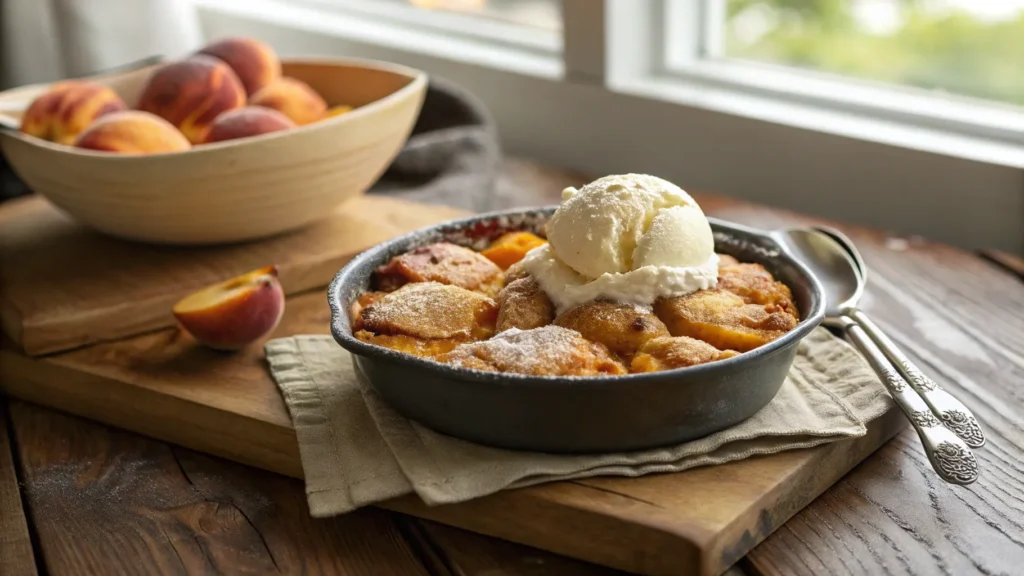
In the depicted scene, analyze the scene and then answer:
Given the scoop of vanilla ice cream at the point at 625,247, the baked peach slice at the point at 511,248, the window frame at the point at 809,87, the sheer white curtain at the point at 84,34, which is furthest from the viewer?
the sheer white curtain at the point at 84,34

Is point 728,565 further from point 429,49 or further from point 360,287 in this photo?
point 429,49

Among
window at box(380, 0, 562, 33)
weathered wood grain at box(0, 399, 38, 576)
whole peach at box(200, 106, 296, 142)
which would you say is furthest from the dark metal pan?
window at box(380, 0, 562, 33)

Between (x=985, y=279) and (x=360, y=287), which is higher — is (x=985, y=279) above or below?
below

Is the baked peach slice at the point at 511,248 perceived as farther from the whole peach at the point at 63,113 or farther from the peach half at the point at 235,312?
the whole peach at the point at 63,113

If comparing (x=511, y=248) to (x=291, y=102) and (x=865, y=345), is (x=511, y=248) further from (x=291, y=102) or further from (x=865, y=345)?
(x=291, y=102)

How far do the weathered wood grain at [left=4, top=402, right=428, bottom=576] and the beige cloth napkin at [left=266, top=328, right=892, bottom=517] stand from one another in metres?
0.04

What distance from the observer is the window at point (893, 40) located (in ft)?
4.68

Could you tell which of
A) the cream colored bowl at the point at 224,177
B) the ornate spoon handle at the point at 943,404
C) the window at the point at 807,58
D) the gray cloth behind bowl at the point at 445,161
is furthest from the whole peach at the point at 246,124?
the ornate spoon handle at the point at 943,404

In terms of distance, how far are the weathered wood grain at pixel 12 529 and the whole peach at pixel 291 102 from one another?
21.7 inches

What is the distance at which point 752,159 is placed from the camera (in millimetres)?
1555

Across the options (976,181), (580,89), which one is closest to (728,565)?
(976,181)

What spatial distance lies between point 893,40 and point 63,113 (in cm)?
116

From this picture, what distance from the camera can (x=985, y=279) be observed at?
1.21m

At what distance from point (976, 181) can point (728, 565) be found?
80cm
